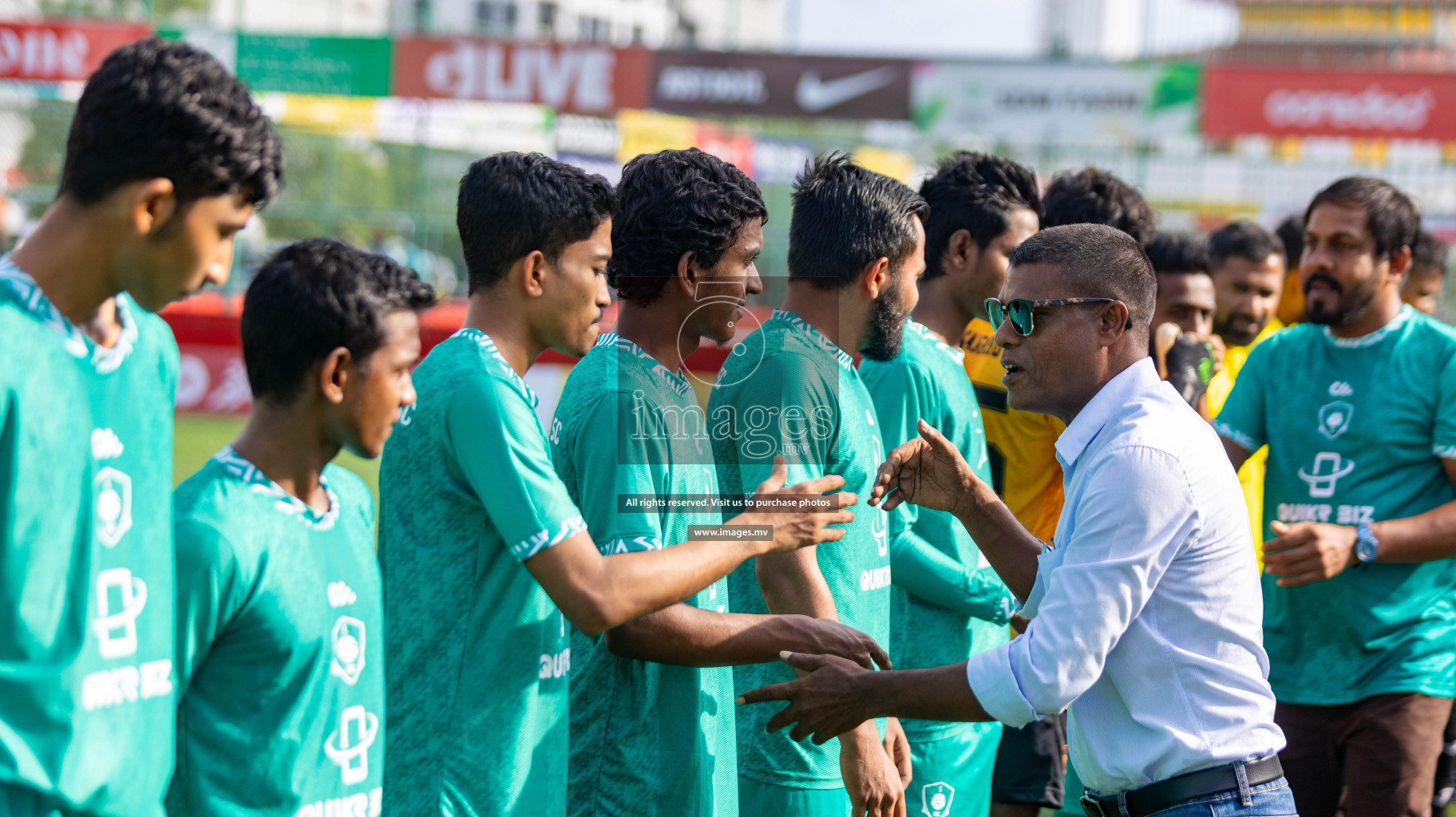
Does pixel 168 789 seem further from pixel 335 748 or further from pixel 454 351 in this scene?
pixel 454 351

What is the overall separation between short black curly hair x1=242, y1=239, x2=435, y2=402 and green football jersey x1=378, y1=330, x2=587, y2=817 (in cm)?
29

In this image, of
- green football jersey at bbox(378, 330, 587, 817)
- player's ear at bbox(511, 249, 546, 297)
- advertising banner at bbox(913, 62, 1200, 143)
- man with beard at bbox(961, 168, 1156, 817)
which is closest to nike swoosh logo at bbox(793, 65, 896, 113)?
advertising banner at bbox(913, 62, 1200, 143)

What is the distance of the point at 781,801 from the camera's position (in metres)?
3.20

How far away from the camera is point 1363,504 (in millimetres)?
4453

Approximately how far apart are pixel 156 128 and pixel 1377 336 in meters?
4.21

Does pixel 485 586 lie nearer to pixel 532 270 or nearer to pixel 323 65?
pixel 532 270

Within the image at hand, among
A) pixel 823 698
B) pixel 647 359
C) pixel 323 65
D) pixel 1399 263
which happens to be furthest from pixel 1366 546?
pixel 323 65

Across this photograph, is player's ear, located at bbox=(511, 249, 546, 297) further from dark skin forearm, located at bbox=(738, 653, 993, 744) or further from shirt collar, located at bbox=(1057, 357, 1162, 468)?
shirt collar, located at bbox=(1057, 357, 1162, 468)

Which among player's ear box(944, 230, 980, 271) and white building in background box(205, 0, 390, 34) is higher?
white building in background box(205, 0, 390, 34)

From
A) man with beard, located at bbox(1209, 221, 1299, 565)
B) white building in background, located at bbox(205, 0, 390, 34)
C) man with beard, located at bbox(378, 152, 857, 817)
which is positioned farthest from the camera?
white building in background, located at bbox(205, 0, 390, 34)

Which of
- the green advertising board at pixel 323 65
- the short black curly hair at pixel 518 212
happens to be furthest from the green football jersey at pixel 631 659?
the green advertising board at pixel 323 65

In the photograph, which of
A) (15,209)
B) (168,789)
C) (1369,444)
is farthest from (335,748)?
(15,209)

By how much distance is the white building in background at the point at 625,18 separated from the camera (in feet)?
161

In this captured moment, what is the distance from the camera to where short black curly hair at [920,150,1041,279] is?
453 centimetres
